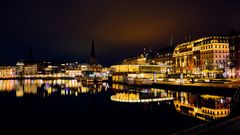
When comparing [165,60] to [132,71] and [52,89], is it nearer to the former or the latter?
[132,71]

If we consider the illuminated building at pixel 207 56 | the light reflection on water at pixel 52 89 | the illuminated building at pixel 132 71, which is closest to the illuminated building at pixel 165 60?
the illuminated building at pixel 132 71

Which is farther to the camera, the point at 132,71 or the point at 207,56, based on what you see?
the point at 132,71

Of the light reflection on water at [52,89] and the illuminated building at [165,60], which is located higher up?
Result: the illuminated building at [165,60]

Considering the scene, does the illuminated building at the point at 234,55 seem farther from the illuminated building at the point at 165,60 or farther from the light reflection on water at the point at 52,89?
the illuminated building at the point at 165,60

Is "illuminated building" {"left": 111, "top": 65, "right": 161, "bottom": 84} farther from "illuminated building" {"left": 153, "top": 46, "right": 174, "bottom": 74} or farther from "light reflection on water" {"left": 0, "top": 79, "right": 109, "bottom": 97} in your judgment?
"light reflection on water" {"left": 0, "top": 79, "right": 109, "bottom": 97}

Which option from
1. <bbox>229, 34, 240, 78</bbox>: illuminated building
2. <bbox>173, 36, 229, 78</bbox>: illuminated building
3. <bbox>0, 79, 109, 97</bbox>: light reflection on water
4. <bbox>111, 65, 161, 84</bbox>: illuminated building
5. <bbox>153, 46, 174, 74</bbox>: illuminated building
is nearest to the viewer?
<bbox>0, 79, 109, 97</bbox>: light reflection on water

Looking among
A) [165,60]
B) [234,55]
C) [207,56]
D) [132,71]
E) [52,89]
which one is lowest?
[52,89]

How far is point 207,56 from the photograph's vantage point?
8806 centimetres

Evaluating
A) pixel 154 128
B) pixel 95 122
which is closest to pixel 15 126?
pixel 95 122

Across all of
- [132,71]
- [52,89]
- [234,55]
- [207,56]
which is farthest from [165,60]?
[52,89]

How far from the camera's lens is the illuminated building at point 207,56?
3101 inches

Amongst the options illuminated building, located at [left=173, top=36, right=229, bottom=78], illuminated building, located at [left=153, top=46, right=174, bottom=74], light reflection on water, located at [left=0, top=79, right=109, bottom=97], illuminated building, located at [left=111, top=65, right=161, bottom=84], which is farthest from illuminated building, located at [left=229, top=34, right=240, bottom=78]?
illuminated building, located at [left=153, top=46, right=174, bottom=74]

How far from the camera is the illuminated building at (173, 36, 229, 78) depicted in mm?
78769

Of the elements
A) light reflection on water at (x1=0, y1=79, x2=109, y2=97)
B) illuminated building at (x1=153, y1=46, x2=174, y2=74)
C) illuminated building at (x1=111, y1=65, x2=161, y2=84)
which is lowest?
light reflection on water at (x1=0, y1=79, x2=109, y2=97)
